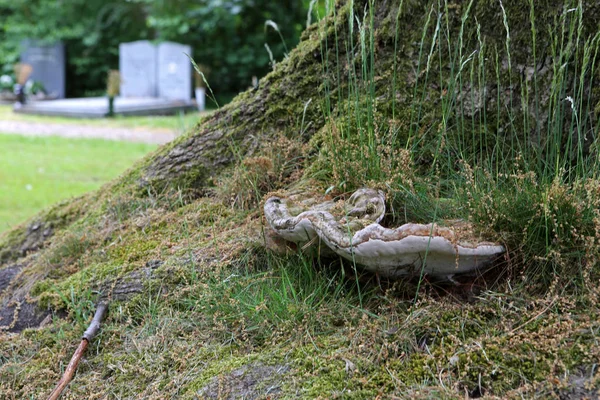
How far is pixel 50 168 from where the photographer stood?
837 cm

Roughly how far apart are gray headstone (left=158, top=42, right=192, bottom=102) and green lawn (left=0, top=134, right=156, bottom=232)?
26.6ft

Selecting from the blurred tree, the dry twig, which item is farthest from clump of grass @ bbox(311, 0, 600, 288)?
the blurred tree

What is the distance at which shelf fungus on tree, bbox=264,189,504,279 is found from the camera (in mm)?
1979

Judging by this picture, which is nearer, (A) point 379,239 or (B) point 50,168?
(A) point 379,239

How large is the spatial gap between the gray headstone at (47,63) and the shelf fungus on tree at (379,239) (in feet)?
69.4

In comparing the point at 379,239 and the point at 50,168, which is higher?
the point at 379,239

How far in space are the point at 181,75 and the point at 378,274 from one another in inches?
709

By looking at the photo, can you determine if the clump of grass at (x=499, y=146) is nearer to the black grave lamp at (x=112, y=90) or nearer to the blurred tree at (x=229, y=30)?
the black grave lamp at (x=112, y=90)

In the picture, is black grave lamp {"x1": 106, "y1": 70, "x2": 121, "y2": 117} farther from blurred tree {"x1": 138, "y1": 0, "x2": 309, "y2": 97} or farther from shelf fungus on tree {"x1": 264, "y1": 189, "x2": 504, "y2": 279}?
shelf fungus on tree {"x1": 264, "y1": 189, "x2": 504, "y2": 279}

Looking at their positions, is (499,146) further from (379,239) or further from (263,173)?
(263,173)

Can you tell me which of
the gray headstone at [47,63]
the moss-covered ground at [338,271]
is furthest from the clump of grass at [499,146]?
the gray headstone at [47,63]

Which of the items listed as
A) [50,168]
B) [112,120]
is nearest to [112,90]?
[112,120]

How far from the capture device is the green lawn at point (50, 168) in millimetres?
6413

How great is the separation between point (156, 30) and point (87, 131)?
11.8 meters
